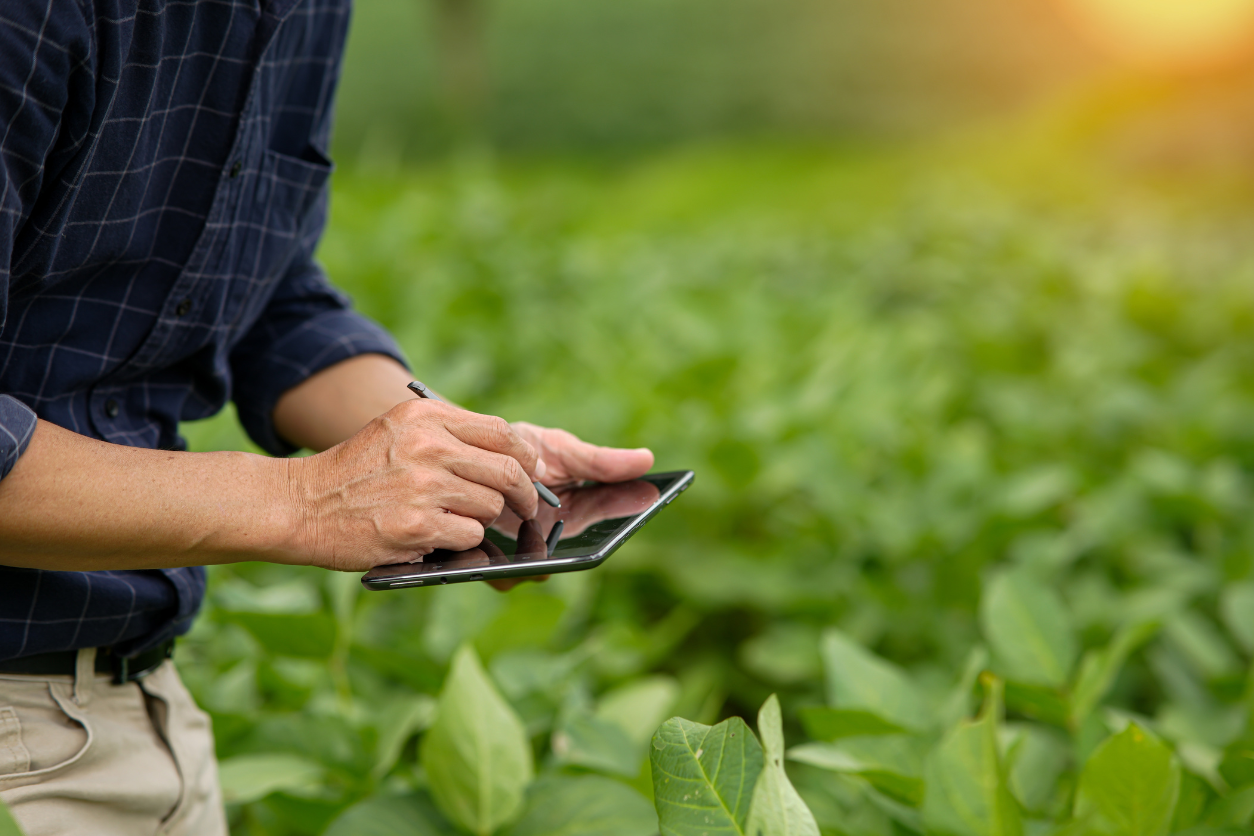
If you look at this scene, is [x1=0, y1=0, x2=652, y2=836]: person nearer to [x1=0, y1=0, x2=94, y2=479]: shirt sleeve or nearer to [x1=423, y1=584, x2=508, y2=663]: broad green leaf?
[x1=0, y1=0, x2=94, y2=479]: shirt sleeve

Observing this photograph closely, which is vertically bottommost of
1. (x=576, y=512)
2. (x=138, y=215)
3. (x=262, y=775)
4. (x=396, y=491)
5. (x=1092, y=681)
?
(x=262, y=775)

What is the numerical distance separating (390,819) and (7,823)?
2.10ft

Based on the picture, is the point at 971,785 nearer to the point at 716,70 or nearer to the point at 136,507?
the point at 136,507

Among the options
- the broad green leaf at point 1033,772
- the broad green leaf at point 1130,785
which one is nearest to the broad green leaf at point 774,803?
the broad green leaf at point 1130,785

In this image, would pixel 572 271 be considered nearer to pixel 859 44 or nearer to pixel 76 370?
pixel 76 370

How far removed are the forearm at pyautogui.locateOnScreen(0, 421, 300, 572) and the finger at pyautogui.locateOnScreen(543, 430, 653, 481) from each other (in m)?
0.44

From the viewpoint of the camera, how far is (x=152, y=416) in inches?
51.9

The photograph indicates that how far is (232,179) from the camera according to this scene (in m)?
1.21

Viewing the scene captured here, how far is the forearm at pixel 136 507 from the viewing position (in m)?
0.94

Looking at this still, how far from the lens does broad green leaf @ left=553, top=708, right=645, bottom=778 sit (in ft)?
5.31

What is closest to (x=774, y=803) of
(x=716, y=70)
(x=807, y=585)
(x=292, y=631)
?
(x=292, y=631)

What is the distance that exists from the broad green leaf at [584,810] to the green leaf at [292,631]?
0.48 meters

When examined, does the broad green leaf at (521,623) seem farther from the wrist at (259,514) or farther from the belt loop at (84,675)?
the wrist at (259,514)

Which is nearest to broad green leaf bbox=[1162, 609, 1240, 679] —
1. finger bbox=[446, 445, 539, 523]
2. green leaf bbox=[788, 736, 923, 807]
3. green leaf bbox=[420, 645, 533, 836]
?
green leaf bbox=[788, 736, 923, 807]
